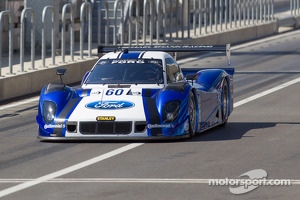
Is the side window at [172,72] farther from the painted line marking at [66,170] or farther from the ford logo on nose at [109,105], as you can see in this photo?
the painted line marking at [66,170]

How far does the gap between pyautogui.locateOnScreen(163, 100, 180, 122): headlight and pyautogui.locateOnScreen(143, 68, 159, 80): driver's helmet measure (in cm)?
123

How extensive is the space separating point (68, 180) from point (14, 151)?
2942mm

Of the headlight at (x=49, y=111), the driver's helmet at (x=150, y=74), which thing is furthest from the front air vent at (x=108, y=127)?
the driver's helmet at (x=150, y=74)

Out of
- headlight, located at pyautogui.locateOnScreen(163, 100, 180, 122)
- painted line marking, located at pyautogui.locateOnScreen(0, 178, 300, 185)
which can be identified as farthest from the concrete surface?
painted line marking, located at pyautogui.locateOnScreen(0, 178, 300, 185)

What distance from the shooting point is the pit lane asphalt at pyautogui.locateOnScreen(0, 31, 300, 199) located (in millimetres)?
11945

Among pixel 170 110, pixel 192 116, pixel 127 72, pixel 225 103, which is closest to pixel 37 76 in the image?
pixel 225 103

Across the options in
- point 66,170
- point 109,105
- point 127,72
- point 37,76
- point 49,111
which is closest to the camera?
point 66,170

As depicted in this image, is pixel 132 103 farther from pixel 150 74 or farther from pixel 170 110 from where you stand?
pixel 150 74

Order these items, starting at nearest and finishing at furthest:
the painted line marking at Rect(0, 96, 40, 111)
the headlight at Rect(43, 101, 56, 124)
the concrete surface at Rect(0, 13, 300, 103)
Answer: the headlight at Rect(43, 101, 56, 124), the painted line marking at Rect(0, 96, 40, 111), the concrete surface at Rect(0, 13, 300, 103)

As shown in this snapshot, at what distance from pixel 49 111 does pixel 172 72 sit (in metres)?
2.30

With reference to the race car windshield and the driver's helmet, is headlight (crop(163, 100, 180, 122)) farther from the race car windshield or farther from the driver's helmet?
the driver's helmet

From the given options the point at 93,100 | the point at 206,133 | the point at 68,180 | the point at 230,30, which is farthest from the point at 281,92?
the point at 230,30

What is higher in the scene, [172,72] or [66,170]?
[172,72]

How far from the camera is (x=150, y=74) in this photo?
57.5 ft
